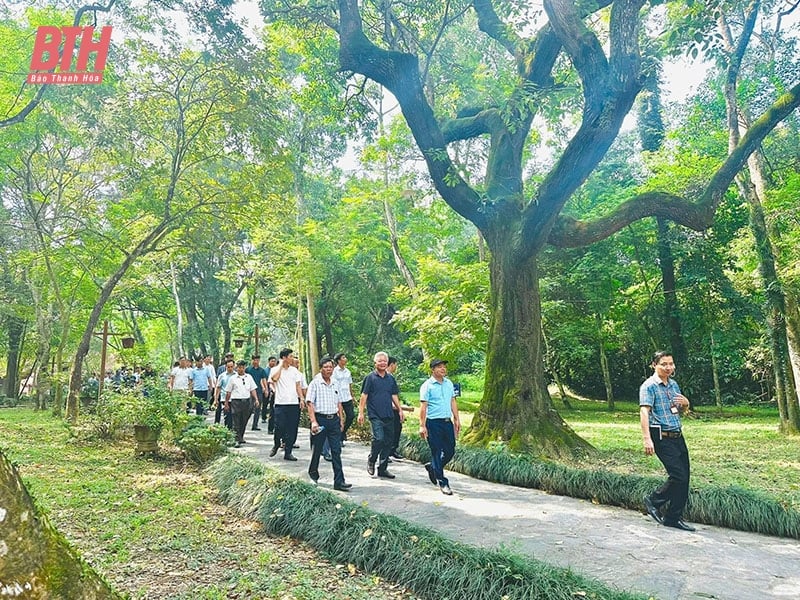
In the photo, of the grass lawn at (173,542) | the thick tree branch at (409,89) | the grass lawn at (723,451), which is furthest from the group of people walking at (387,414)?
the thick tree branch at (409,89)

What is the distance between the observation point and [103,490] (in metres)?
6.92

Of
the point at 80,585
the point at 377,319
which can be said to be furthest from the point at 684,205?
the point at 377,319

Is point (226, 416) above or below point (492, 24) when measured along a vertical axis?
below

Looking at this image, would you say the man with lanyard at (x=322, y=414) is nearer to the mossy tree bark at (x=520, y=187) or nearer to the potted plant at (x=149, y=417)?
the mossy tree bark at (x=520, y=187)

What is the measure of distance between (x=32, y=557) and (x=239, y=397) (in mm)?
8552

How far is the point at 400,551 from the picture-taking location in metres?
4.30

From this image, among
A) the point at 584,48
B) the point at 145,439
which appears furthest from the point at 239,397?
the point at 584,48

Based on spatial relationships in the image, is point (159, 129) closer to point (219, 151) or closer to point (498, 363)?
point (219, 151)

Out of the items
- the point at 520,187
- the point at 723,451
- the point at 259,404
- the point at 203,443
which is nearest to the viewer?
the point at 203,443

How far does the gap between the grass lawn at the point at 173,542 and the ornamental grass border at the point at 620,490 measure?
10.7ft

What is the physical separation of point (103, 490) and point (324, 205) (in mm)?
21339

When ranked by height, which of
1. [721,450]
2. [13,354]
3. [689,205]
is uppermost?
[689,205]

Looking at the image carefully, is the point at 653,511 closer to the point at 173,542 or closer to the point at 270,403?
the point at 173,542

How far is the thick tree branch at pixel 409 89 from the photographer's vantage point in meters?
8.64
